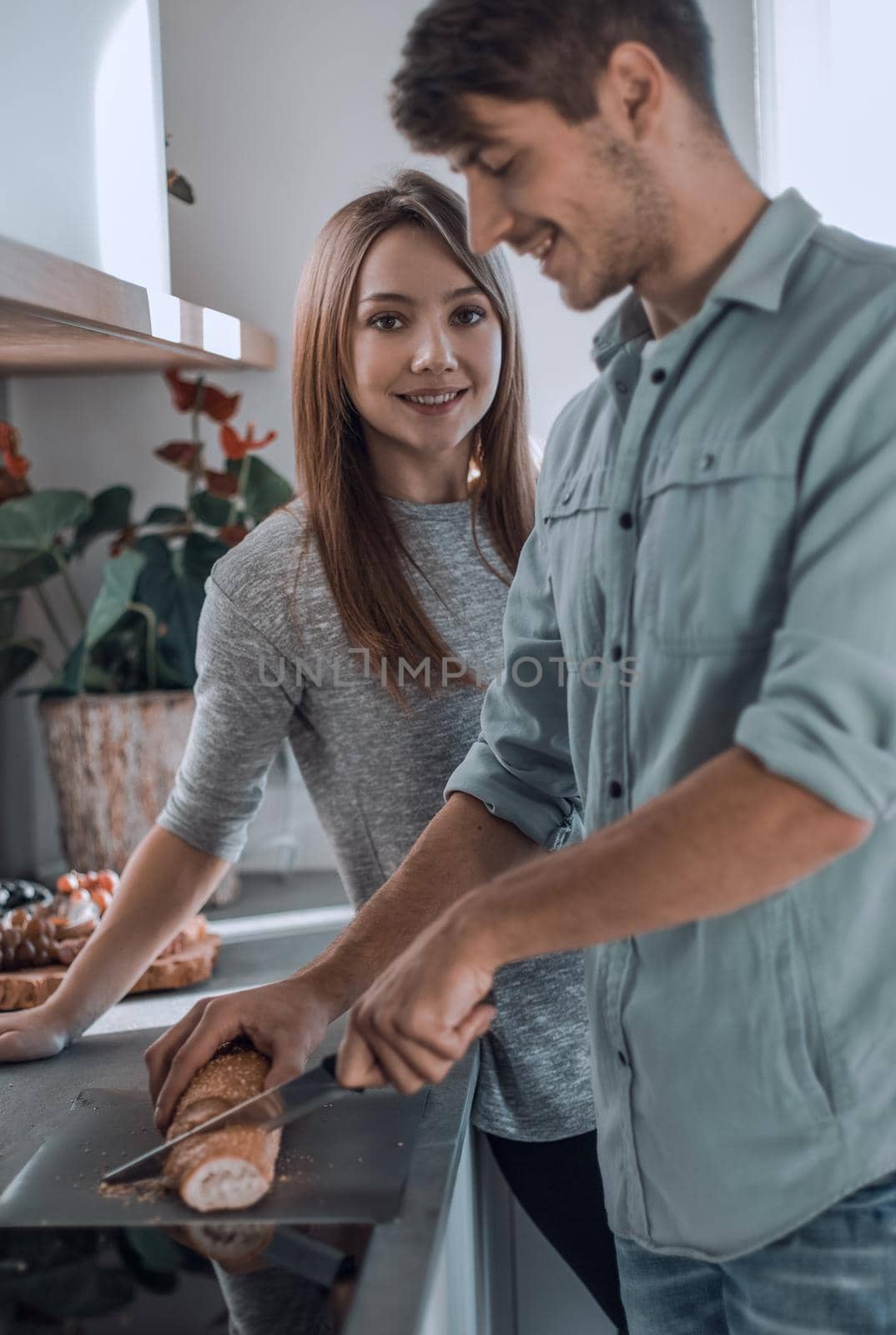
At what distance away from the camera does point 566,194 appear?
0.75 meters

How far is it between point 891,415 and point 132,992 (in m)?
1.08

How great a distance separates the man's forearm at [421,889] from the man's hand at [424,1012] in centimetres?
25

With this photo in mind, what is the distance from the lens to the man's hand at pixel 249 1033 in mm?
982

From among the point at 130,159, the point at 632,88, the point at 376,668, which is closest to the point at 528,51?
the point at 632,88

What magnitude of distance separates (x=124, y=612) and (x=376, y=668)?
82 cm

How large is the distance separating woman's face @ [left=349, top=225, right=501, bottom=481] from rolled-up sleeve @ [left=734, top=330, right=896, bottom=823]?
0.63 m

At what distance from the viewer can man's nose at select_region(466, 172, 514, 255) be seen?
78 cm

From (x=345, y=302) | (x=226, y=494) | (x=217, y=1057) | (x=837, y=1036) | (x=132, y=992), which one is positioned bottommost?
(x=132, y=992)

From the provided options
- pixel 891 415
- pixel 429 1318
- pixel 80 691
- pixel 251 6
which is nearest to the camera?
pixel 891 415

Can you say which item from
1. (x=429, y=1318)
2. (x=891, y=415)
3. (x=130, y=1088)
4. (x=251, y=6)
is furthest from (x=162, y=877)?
(x=251, y=6)

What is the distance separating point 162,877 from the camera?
4.27ft

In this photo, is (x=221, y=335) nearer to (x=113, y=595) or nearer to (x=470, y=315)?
(x=113, y=595)

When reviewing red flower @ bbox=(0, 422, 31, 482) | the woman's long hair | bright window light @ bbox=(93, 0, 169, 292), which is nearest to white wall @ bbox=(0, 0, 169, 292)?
bright window light @ bbox=(93, 0, 169, 292)

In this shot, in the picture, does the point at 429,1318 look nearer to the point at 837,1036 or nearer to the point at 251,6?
the point at 837,1036
